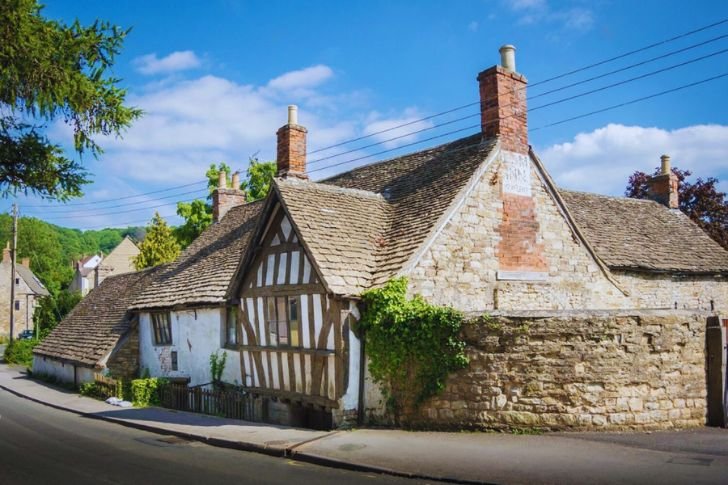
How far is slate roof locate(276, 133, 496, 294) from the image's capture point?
13.3m

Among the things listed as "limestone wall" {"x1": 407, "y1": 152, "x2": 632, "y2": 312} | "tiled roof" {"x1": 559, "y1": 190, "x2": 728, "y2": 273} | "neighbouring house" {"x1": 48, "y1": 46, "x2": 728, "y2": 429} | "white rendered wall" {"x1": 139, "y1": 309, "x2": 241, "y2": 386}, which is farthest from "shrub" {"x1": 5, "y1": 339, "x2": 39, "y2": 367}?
"tiled roof" {"x1": 559, "y1": 190, "x2": 728, "y2": 273}

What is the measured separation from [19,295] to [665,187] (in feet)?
222

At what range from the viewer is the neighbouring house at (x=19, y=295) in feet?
209

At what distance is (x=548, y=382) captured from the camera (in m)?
10.5

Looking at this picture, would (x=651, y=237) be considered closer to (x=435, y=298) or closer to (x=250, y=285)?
(x=435, y=298)

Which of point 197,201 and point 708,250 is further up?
point 197,201

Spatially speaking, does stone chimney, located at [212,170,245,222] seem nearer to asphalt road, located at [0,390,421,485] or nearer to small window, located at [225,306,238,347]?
small window, located at [225,306,238,347]

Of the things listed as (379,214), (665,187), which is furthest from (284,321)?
(665,187)

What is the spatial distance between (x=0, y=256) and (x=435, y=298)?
8140cm

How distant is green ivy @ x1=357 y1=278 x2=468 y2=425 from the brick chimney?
5.62 meters

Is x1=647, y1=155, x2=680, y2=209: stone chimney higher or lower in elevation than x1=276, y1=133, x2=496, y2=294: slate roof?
higher

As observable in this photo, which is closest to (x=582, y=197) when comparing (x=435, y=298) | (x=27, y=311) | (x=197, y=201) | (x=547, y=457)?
(x=435, y=298)

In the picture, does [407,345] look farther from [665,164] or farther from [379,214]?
[665,164]

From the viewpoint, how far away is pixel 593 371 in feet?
33.9
